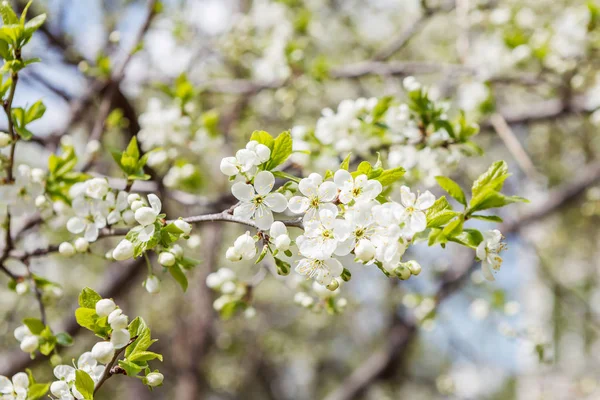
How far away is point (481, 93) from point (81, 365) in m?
2.13

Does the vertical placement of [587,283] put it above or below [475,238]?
below

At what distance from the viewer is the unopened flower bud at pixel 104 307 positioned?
1040 millimetres

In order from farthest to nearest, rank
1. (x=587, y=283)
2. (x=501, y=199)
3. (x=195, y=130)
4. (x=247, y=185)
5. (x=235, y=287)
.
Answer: (x=587, y=283) → (x=195, y=130) → (x=235, y=287) → (x=247, y=185) → (x=501, y=199)

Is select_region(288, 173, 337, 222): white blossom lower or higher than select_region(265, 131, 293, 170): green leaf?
lower

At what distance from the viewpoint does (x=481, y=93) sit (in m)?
2.41

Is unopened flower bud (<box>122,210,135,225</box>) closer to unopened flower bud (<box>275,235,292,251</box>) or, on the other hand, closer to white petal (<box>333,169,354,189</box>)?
unopened flower bud (<box>275,235,292,251</box>)

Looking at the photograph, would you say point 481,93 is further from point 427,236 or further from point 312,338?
point 312,338

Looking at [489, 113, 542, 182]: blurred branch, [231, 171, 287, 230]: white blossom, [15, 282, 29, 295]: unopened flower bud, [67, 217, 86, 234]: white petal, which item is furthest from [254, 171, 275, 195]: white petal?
[489, 113, 542, 182]: blurred branch

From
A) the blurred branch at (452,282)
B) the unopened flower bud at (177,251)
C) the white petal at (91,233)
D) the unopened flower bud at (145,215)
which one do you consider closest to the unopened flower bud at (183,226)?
the unopened flower bud at (145,215)

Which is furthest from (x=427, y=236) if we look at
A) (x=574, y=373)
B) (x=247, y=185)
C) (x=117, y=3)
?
(x=574, y=373)

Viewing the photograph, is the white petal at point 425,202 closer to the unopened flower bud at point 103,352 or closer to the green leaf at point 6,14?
the unopened flower bud at point 103,352

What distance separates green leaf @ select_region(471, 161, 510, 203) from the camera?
3.31ft

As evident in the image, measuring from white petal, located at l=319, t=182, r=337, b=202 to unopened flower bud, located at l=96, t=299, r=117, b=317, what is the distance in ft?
1.69


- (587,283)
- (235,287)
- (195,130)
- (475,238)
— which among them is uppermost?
(475,238)
